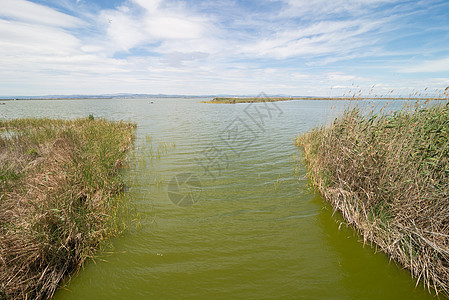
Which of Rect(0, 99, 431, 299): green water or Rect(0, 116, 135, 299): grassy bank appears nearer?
Rect(0, 116, 135, 299): grassy bank

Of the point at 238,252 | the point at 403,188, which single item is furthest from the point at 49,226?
the point at 403,188

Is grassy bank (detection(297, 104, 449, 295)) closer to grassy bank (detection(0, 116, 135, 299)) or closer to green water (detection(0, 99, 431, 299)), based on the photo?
green water (detection(0, 99, 431, 299))

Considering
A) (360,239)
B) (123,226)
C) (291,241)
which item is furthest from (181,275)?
(360,239)

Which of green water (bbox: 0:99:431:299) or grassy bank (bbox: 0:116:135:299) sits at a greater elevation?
grassy bank (bbox: 0:116:135:299)

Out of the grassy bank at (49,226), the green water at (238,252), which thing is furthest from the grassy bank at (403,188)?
the grassy bank at (49,226)

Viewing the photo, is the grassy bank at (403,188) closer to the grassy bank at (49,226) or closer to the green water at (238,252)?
the green water at (238,252)

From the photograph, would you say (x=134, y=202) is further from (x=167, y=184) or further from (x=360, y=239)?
(x=360, y=239)

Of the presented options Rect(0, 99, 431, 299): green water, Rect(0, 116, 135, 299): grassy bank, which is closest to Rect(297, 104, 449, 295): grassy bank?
Rect(0, 99, 431, 299): green water

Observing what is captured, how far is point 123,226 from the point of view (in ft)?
16.8

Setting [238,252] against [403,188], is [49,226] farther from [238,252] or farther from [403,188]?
[403,188]

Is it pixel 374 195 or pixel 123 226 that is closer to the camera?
pixel 374 195

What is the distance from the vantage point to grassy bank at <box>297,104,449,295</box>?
3643 mm

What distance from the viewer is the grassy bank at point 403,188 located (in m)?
3.64

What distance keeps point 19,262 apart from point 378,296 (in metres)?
6.06
